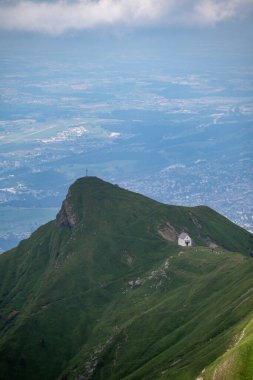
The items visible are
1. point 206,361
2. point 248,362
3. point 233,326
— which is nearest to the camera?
point 248,362

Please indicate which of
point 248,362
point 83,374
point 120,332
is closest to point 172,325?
point 120,332

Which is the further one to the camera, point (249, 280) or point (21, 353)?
point (21, 353)

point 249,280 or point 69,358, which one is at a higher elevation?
point 249,280

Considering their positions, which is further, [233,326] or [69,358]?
[69,358]

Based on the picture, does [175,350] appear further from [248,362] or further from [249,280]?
[248,362]

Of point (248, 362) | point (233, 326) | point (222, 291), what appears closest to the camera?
point (248, 362)

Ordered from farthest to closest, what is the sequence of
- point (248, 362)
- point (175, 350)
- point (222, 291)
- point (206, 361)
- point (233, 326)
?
point (222, 291) < point (175, 350) < point (233, 326) < point (206, 361) < point (248, 362)

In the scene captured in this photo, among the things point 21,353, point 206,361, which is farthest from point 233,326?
point 21,353

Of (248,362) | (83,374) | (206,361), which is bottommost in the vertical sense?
(83,374)

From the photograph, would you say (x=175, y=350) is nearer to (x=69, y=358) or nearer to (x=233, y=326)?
(x=233, y=326)
